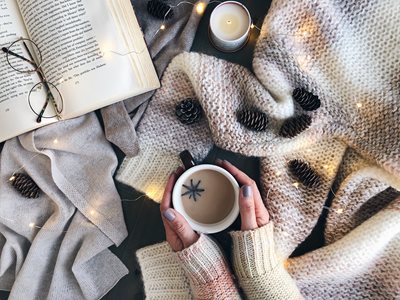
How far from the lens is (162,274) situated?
0.96 m

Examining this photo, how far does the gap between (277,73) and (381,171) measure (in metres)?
0.26

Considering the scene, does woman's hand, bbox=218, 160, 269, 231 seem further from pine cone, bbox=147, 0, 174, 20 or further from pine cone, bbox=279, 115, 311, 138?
pine cone, bbox=147, 0, 174, 20

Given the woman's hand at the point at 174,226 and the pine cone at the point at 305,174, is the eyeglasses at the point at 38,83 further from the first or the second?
the pine cone at the point at 305,174

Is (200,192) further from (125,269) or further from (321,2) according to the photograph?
(321,2)

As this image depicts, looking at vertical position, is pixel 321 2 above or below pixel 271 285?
above

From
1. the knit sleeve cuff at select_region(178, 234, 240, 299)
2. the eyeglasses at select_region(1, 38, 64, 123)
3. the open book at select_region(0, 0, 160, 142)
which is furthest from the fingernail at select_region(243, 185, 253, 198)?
the eyeglasses at select_region(1, 38, 64, 123)

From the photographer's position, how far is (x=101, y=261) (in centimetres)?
96

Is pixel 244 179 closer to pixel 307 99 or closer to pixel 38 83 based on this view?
pixel 307 99

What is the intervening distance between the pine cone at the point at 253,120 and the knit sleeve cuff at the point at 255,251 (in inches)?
7.1

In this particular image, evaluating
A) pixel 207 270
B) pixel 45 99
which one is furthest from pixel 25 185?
pixel 207 270

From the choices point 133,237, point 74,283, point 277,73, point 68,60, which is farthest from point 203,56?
point 74,283

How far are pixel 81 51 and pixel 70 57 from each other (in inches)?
0.9

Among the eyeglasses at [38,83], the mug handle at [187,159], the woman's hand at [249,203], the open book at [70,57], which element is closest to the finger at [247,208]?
the woman's hand at [249,203]

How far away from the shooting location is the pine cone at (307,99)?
2.95 ft
